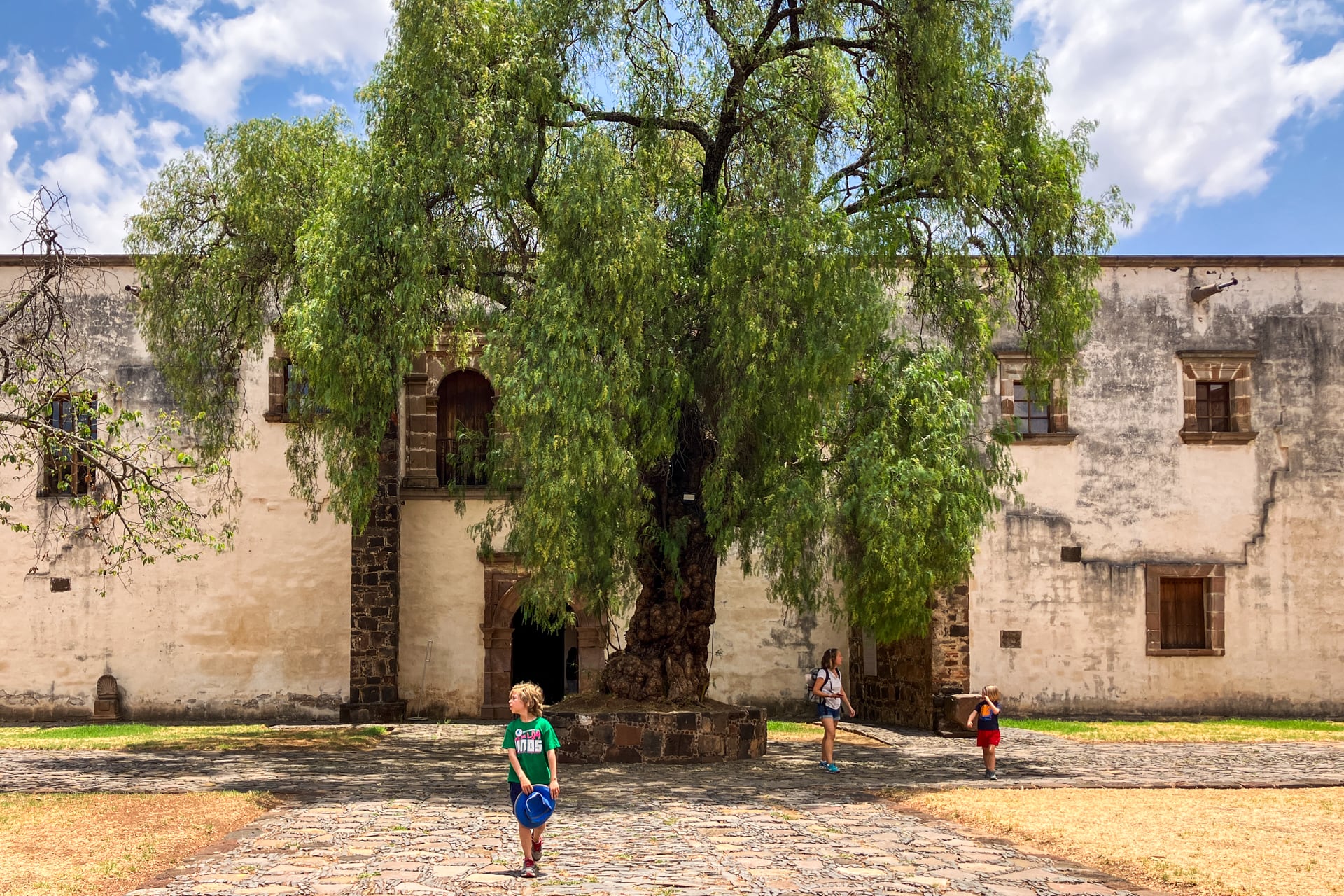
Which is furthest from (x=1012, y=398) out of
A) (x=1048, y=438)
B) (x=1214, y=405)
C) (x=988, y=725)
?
(x=988, y=725)

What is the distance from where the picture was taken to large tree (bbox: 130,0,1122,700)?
425 inches

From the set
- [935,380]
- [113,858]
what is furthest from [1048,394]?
[113,858]

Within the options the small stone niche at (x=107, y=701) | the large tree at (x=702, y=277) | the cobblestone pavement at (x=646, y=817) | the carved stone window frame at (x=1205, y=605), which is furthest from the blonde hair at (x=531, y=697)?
the carved stone window frame at (x=1205, y=605)

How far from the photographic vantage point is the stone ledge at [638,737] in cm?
1174

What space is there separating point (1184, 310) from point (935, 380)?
824 centimetres

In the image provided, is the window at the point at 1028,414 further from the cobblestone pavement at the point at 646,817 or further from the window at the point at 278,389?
the window at the point at 278,389

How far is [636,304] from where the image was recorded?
10852 millimetres

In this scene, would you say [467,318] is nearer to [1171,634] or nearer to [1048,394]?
[1048,394]

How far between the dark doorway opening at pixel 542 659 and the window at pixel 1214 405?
31.5ft

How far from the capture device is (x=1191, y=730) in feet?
51.9

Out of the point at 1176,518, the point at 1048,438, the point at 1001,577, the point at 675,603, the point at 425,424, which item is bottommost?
the point at 675,603

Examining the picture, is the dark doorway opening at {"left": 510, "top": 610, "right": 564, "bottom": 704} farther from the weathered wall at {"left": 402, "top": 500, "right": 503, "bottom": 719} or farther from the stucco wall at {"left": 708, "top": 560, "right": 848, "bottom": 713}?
the stucco wall at {"left": 708, "top": 560, "right": 848, "bottom": 713}

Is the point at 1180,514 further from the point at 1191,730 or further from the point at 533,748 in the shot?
the point at 533,748

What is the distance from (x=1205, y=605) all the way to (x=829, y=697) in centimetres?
918
